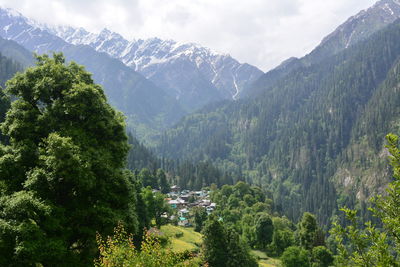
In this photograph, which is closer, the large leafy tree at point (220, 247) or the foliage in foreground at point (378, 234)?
the foliage in foreground at point (378, 234)

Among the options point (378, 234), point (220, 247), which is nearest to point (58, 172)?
point (378, 234)

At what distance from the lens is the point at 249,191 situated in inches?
6053

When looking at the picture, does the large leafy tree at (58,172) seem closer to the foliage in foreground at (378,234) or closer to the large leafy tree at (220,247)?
the foliage in foreground at (378,234)

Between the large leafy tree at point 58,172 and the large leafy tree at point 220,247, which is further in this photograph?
the large leafy tree at point 220,247

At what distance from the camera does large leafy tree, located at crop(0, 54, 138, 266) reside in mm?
23625

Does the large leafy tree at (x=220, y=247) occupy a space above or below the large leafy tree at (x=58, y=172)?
below

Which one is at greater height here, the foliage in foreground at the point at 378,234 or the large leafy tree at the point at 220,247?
the foliage in foreground at the point at 378,234

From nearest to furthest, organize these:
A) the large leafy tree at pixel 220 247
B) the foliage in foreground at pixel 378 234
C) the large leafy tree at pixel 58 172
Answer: the foliage in foreground at pixel 378 234 → the large leafy tree at pixel 58 172 → the large leafy tree at pixel 220 247

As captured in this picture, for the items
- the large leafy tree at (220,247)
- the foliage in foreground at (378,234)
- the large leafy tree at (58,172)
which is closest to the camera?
the foliage in foreground at (378,234)

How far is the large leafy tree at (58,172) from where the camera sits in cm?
2362

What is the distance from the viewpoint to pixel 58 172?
83.5 feet

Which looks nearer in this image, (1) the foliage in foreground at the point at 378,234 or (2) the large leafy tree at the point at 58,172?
(1) the foliage in foreground at the point at 378,234

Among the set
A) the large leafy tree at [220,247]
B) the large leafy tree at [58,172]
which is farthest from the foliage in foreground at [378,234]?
the large leafy tree at [220,247]

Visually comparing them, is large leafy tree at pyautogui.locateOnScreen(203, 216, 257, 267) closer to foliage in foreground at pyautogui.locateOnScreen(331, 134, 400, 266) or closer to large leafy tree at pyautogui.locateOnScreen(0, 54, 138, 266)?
large leafy tree at pyautogui.locateOnScreen(0, 54, 138, 266)
